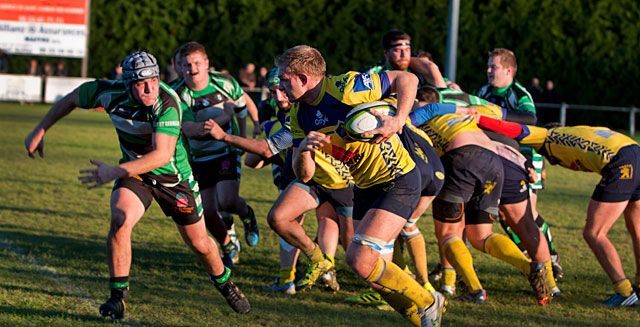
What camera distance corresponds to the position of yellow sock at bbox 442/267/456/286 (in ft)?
20.4

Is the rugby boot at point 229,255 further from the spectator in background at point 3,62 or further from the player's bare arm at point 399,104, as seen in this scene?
the spectator in background at point 3,62

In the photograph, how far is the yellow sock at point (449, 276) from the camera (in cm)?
623

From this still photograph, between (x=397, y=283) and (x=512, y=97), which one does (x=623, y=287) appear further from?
(x=397, y=283)

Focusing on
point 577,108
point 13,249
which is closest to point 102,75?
point 577,108

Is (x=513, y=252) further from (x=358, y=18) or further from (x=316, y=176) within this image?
(x=358, y=18)

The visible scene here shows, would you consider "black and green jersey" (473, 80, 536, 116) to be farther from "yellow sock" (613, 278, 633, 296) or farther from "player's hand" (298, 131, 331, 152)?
"player's hand" (298, 131, 331, 152)

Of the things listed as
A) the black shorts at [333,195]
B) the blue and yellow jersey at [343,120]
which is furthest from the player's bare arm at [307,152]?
the black shorts at [333,195]

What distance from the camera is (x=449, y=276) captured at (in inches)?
245

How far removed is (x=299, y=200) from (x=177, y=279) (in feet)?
4.40

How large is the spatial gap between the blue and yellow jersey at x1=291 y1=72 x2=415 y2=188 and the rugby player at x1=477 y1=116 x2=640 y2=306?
1.45 metres

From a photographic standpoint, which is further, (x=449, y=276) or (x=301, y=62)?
(x=449, y=276)

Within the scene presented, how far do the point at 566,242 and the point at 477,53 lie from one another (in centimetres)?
1764

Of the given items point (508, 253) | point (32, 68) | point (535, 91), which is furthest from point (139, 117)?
point (32, 68)

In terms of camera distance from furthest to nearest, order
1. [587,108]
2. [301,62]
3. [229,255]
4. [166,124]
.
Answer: [587,108]
[229,255]
[166,124]
[301,62]
